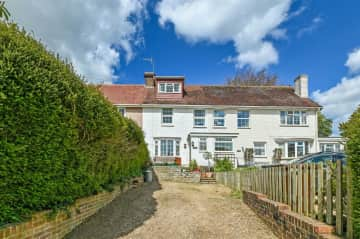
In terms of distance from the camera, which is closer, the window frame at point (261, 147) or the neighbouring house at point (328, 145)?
the window frame at point (261, 147)

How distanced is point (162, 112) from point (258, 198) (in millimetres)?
18680

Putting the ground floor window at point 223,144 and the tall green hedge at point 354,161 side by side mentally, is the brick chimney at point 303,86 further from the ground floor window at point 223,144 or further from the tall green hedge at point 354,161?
the tall green hedge at point 354,161

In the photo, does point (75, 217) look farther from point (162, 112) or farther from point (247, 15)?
point (162, 112)

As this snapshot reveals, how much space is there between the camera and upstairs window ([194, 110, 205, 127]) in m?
25.4

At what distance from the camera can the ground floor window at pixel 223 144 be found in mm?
24656

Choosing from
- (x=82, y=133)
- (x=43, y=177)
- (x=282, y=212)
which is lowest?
Answer: (x=282, y=212)

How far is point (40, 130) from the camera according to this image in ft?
14.0

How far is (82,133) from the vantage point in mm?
5770

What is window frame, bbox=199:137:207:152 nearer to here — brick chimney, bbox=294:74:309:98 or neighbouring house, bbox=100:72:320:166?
neighbouring house, bbox=100:72:320:166

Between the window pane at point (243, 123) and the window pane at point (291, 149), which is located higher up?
the window pane at point (243, 123)

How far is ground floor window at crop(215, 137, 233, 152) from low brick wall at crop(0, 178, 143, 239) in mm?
18032

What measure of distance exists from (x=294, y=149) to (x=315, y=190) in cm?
2225

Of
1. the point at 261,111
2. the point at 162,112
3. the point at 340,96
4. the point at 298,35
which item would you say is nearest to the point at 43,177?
the point at 298,35

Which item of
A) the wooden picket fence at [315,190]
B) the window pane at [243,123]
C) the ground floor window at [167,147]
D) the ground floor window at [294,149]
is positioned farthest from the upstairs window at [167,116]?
the wooden picket fence at [315,190]
